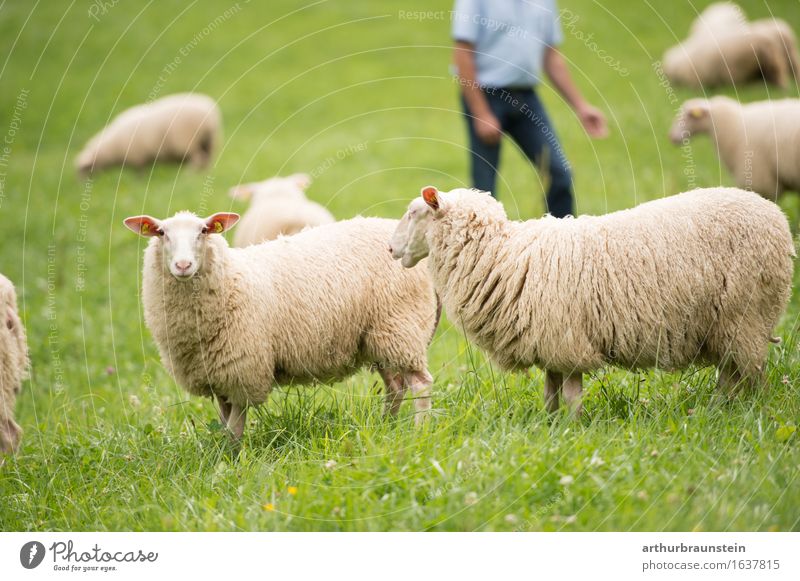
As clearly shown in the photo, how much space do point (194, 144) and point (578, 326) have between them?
11.8 metres

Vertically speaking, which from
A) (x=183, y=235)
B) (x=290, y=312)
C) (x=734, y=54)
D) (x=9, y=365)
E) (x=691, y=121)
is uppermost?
(x=734, y=54)

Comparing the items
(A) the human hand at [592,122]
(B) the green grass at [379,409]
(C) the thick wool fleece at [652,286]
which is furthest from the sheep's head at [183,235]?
(A) the human hand at [592,122]

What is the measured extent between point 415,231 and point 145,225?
4.86ft

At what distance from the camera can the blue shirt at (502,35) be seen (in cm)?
651

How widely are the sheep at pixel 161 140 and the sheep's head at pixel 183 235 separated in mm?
10400

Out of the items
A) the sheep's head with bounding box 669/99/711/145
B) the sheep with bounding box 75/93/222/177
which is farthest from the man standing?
the sheep with bounding box 75/93/222/177

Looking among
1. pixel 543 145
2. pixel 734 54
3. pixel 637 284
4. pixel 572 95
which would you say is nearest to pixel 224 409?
pixel 637 284

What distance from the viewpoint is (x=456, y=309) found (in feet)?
14.7

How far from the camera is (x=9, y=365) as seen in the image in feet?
16.6

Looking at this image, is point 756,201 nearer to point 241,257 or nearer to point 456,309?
point 456,309

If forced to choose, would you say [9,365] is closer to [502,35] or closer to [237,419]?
[237,419]

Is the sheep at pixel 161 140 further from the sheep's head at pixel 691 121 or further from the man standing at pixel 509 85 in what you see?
the man standing at pixel 509 85
